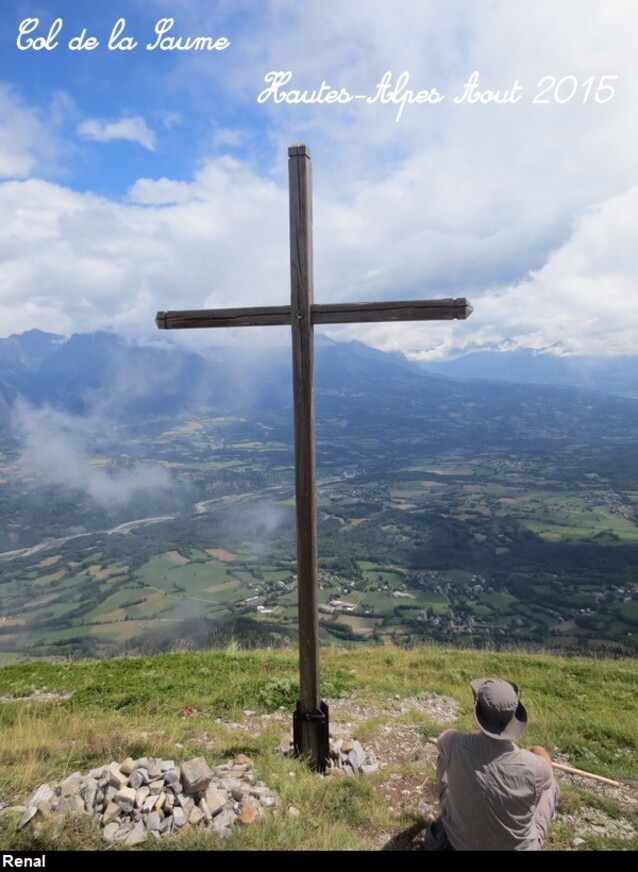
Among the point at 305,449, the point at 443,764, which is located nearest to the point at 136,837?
the point at 443,764

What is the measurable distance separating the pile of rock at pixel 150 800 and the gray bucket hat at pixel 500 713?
2086 millimetres

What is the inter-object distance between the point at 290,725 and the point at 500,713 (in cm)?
390

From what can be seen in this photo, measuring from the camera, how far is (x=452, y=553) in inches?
2336

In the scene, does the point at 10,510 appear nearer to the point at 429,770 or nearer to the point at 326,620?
the point at 326,620

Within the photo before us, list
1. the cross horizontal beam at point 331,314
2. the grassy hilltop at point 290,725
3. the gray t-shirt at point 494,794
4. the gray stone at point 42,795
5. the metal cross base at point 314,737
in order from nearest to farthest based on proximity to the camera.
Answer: the gray t-shirt at point 494,794 → the gray stone at point 42,795 → the grassy hilltop at point 290,725 → the cross horizontal beam at point 331,314 → the metal cross base at point 314,737

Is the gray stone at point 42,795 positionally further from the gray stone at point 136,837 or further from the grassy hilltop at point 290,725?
the gray stone at point 136,837

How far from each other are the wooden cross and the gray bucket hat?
1.89 m

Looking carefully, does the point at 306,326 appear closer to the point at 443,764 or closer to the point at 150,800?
the point at 443,764

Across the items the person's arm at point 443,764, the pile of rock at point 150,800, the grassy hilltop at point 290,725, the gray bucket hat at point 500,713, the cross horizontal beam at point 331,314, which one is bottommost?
the grassy hilltop at point 290,725

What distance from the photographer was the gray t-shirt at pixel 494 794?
3.06 meters

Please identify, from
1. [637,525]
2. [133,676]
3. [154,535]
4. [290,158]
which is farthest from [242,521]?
[290,158]

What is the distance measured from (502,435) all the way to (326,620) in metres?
154

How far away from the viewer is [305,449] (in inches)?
184

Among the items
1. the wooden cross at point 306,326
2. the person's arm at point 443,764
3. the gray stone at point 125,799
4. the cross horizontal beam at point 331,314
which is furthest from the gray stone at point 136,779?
the cross horizontal beam at point 331,314
